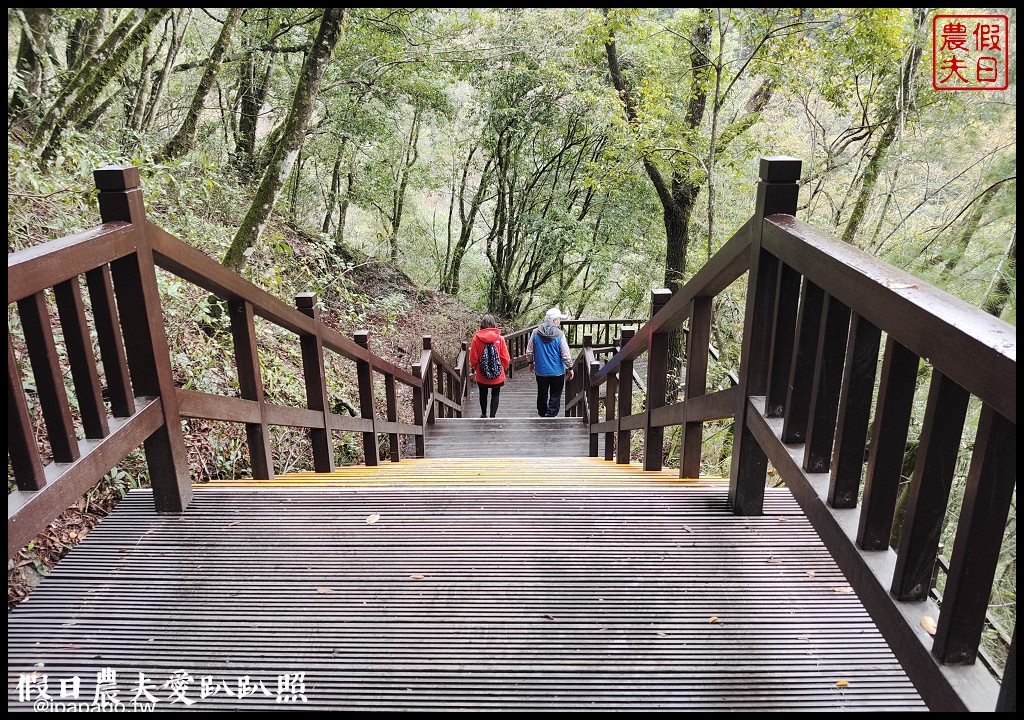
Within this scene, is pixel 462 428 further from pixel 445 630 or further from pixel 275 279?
pixel 445 630

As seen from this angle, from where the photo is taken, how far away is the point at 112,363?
2150 mm

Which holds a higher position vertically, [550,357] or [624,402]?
[624,402]

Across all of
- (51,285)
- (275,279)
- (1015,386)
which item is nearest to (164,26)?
(275,279)

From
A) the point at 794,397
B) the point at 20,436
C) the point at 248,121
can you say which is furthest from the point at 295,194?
the point at 794,397

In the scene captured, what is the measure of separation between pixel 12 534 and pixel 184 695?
65 cm

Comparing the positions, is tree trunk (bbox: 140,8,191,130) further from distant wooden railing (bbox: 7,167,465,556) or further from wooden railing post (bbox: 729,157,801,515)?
wooden railing post (bbox: 729,157,801,515)

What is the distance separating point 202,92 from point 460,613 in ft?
25.5

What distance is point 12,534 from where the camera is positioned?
5.28 ft

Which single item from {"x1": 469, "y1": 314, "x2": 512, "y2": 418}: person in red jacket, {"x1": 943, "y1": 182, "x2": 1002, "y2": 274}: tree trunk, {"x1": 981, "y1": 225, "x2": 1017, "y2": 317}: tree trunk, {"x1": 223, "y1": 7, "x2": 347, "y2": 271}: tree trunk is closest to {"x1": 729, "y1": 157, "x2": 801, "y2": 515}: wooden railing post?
{"x1": 981, "y1": 225, "x2": 1017, "y2": 317}: tree trunk

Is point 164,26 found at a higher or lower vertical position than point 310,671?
higher

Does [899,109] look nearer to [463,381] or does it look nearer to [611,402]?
[611,402]

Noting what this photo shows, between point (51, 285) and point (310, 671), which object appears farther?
point (51, 285)

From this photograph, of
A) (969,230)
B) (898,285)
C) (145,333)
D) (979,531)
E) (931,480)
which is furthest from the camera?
(969,230)

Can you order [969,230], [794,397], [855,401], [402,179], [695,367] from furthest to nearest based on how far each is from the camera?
1. [402,179]
2. [969,230]
3. [695,367]
4. [794,397]
5. [855,401]
